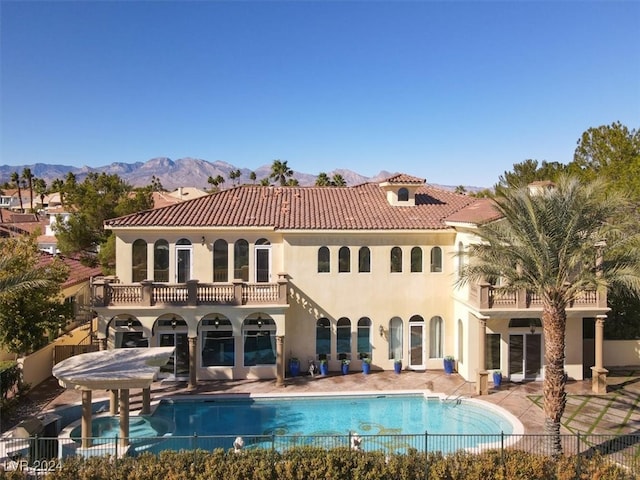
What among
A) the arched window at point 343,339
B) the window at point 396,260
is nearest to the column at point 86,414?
the arched window at point 343,339

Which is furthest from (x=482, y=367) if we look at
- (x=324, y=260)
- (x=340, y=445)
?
(x=340, y=445)

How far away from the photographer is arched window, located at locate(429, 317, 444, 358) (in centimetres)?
2830

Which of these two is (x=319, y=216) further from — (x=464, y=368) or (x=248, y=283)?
(x=464, y=368)

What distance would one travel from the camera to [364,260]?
27812 millimetres

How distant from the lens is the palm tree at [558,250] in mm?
16641

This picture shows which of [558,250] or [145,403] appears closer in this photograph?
[558,250]

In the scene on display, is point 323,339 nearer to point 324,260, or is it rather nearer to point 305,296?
point 305,296

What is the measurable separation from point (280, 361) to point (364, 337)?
5.14m

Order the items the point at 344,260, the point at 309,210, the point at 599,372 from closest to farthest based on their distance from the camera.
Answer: the point at 599,372 < the point at 344,260 < the point at 309,210

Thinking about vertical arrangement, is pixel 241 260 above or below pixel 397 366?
above

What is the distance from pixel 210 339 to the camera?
26797 millimetres

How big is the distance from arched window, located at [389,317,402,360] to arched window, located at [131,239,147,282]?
1349 cm

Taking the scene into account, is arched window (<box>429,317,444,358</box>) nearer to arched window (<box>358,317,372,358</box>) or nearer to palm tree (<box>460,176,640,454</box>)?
arched window (<box>358,317,372,358</box>)

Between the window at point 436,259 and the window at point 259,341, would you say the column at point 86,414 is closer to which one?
the window at point 259,341
